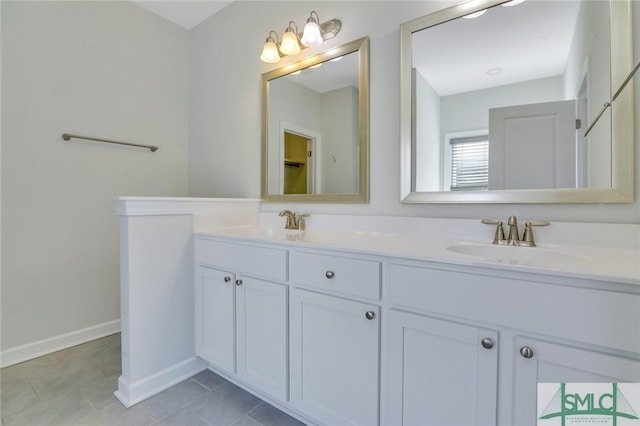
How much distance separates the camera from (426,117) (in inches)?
55.3

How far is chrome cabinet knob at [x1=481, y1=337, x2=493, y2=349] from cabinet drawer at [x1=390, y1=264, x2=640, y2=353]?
5 cm

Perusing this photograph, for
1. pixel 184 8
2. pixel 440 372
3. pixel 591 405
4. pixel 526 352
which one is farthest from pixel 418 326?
pixel 184 8

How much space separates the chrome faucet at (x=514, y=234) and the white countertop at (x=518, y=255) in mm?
27

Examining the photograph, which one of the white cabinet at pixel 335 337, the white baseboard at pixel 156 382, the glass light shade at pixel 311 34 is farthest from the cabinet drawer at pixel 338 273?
the glass light shade at pixel 311 34

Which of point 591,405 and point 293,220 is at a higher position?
point 293,220

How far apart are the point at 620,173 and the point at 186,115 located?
2.83m

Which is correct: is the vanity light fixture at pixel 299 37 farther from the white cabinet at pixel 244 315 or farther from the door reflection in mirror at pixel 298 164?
the white cabinet at pixel 244 315

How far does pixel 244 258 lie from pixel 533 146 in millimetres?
1319

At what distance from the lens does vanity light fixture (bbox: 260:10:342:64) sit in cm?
165

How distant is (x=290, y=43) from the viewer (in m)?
1.73

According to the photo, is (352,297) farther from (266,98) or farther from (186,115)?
(186,115)

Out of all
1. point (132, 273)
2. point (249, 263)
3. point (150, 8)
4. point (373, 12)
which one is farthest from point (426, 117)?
point (150, 8)

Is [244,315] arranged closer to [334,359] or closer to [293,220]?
[334,359]

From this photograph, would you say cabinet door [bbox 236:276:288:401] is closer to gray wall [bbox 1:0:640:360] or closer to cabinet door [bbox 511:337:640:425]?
gray wall [bbox 1:0:640:360]
